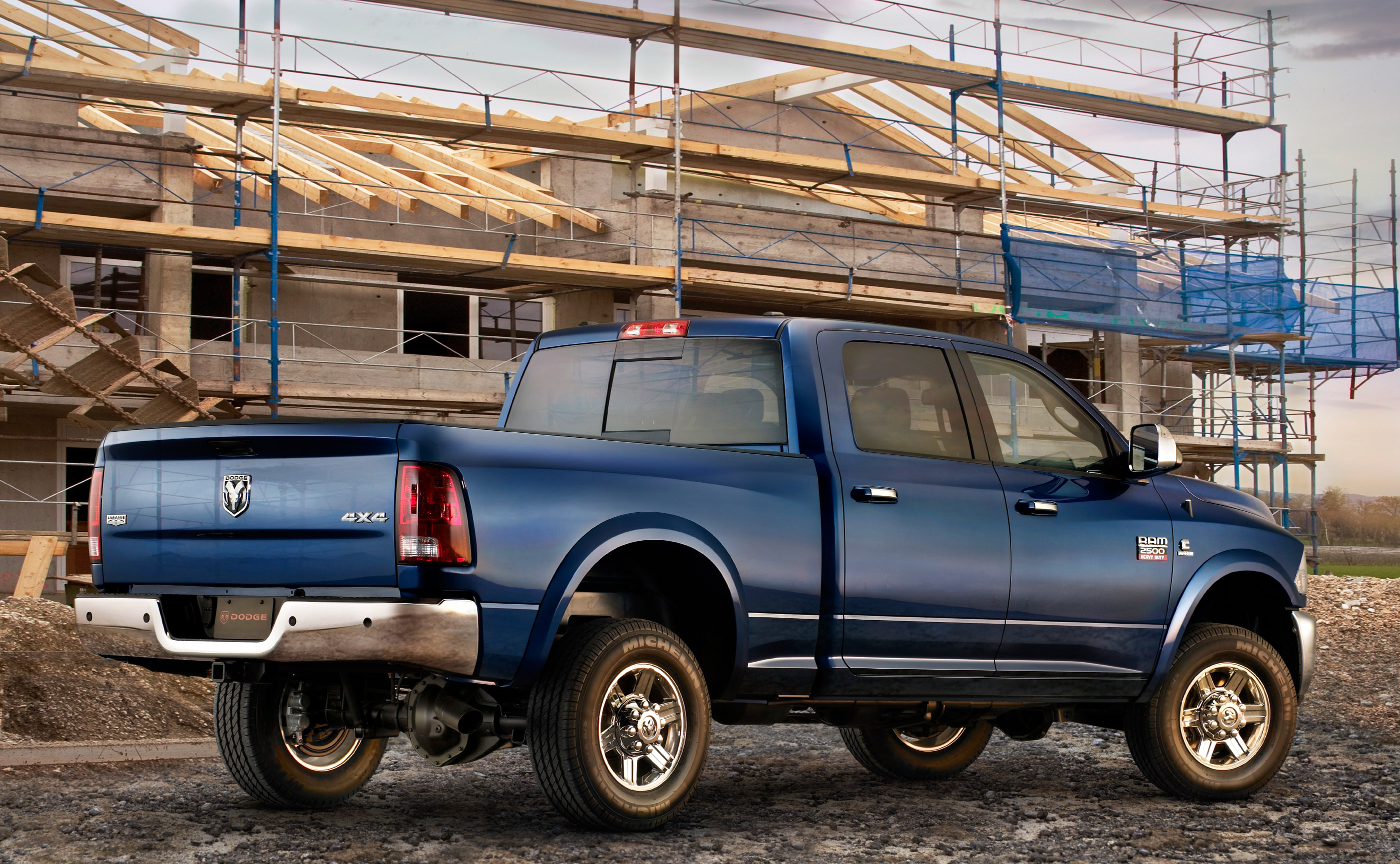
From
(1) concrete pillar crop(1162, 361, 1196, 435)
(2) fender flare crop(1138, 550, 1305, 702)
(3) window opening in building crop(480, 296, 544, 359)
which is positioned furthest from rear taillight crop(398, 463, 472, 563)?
(1) concrete pillar crop(1162, 361, 1196, 435)

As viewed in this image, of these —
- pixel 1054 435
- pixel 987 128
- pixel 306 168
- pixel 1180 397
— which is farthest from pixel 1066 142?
pixel 1054 435

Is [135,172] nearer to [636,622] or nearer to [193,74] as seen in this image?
[193,74]

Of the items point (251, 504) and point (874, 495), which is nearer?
point (251, 504)

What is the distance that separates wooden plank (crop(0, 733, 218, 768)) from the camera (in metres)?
8.09

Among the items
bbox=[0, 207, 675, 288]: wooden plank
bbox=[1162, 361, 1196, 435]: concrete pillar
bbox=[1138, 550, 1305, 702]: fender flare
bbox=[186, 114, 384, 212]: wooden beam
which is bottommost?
bbox=[1138, 550, 1305, 702]: fender flare

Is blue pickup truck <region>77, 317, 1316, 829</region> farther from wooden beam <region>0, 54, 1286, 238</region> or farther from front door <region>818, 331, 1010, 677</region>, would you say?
wooden beam <region>0, 54, 1286, 238</region>

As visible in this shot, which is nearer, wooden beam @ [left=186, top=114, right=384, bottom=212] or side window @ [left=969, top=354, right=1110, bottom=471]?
side window @ [left=969, top=354, right=1110, bottom=471]

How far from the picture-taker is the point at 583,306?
87.0 ft

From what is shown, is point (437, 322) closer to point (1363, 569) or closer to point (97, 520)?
point (97, 520)

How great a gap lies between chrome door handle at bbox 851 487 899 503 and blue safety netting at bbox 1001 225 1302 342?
2399 cm

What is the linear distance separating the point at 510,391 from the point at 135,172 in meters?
17.5

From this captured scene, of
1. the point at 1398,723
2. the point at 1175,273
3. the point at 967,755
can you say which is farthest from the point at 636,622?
the point at 1175,273

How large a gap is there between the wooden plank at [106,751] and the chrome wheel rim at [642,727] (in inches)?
126

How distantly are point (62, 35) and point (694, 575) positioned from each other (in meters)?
20.8
